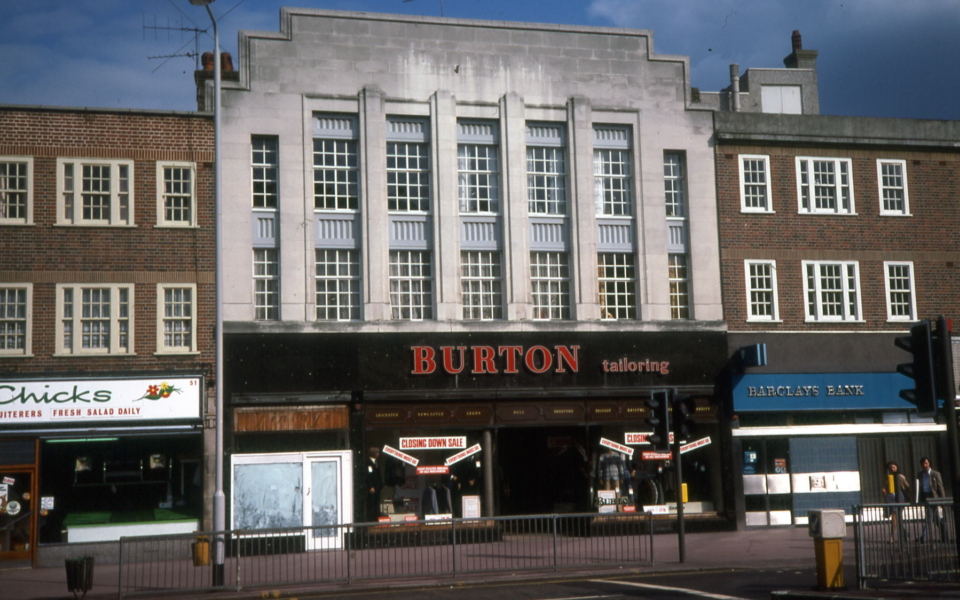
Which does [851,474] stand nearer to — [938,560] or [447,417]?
[447,417]

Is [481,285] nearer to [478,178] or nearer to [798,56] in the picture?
[478,178]

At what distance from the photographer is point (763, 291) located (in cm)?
2838

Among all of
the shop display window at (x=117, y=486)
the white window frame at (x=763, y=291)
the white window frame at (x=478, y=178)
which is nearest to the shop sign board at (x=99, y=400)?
the shop display window at (x=117, y=486)

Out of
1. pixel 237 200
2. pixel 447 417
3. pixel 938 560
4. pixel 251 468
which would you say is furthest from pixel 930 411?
pixel 237 200

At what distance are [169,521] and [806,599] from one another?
51.1 ft

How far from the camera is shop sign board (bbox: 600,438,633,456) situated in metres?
26.9

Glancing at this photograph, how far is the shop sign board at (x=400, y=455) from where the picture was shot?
25500mm

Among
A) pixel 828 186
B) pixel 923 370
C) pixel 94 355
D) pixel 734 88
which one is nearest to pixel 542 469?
pixel 828 186

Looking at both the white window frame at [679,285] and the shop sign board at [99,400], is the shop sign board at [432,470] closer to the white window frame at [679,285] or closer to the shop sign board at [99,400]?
the shop sign board at [99,400]

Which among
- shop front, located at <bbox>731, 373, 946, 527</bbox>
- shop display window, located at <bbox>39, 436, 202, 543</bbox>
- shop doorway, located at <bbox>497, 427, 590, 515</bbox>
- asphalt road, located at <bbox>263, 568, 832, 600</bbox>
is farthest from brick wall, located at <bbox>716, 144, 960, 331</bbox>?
shop display window, located at <bbox>39, 436, 202, 543</bbox>

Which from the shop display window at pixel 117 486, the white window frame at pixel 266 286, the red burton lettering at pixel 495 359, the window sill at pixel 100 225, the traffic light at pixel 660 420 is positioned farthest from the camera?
the red burton lettering at pixel 495 359

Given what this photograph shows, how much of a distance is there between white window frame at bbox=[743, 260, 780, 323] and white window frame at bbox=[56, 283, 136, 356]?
16.1m

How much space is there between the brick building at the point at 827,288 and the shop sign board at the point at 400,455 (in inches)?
338

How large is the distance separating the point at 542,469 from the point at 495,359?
3.35 meters
